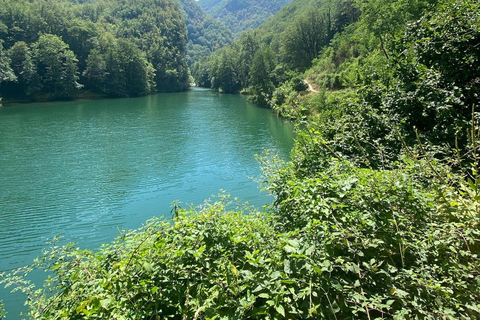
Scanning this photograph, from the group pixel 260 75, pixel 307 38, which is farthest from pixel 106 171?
pixel 307 38

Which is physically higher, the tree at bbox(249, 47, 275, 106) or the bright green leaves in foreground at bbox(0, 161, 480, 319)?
the tree at bbox(249, 47, 275, 106)

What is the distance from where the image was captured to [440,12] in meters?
7.10

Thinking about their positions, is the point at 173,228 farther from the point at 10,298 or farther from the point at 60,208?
the point at 60,208

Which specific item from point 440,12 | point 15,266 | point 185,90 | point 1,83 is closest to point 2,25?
point 1,83

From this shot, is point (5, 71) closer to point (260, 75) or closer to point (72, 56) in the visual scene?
point (72, 56)

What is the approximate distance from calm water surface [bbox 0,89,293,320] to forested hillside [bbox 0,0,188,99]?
25.9m

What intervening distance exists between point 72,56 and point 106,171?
62.9 metres

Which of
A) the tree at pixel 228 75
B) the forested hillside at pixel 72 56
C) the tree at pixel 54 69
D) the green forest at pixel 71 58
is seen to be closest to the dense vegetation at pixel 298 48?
the tree at pixel 228 75

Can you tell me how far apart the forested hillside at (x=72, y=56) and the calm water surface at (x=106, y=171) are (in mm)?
25942

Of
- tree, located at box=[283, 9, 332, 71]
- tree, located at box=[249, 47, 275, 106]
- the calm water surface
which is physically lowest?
the calm water surface

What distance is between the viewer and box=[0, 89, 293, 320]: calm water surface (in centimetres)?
1405

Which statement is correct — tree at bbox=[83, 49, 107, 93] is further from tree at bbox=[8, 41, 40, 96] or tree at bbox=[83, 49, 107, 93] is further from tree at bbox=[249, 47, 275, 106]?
tree at bbox=[249, 47, 275, 106]

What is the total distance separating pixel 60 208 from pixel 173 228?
608 inches

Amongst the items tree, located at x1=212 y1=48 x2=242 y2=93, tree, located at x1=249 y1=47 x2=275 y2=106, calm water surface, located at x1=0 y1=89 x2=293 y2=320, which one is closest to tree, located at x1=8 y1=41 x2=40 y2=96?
calm water surface, located at x1=0 y1=89 x2=293 y2=320
